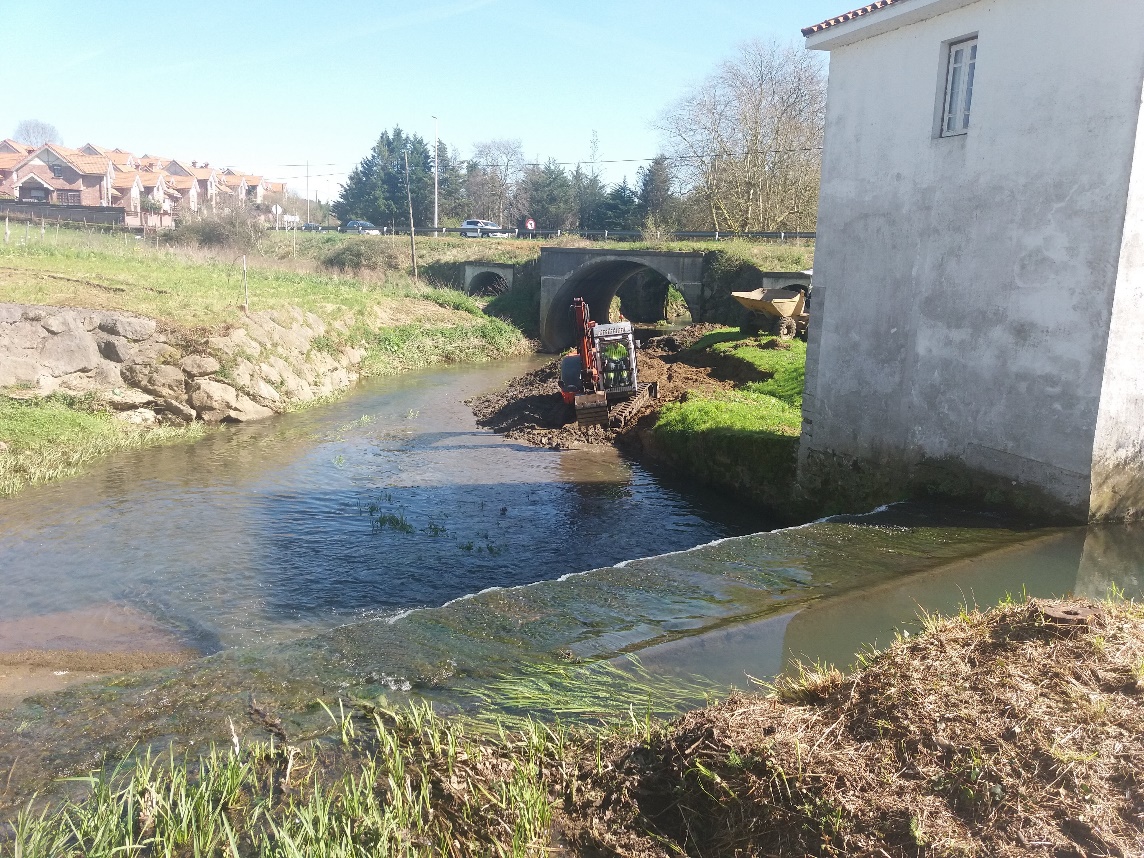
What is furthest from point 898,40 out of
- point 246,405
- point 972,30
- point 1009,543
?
point 246,405

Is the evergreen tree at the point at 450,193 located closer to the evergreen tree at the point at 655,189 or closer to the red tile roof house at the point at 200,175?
the evergreen tree at the point at 655,189

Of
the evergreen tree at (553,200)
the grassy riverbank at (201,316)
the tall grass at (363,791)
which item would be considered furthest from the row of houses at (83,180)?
the tall grass at (363,791)

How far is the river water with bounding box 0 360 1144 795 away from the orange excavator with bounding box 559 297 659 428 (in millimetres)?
1887

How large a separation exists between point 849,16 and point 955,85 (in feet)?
6.64

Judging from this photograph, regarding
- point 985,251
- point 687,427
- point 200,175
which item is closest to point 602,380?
point 687,427

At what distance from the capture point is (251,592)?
10562mm

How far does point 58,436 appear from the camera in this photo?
16.5 m

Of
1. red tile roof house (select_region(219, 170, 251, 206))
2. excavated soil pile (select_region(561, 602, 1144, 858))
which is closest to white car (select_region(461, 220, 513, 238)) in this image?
red tile roof house (select_region(219, 170, 251, 206))

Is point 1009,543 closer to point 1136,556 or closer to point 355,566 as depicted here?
point 1136,556

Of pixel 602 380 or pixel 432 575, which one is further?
pixel 602 380

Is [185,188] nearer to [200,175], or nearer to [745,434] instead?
[200,175]

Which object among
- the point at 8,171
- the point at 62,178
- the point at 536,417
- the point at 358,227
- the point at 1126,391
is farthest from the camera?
the point at 62,178

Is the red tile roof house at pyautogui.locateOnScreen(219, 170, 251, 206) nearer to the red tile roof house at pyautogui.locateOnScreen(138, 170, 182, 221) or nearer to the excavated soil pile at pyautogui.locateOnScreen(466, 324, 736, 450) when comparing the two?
the red tile roof house at pyautogui.locateOnScreen(138, 170, 182, 221)

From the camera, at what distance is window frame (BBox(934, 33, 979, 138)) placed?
10.2 meters
